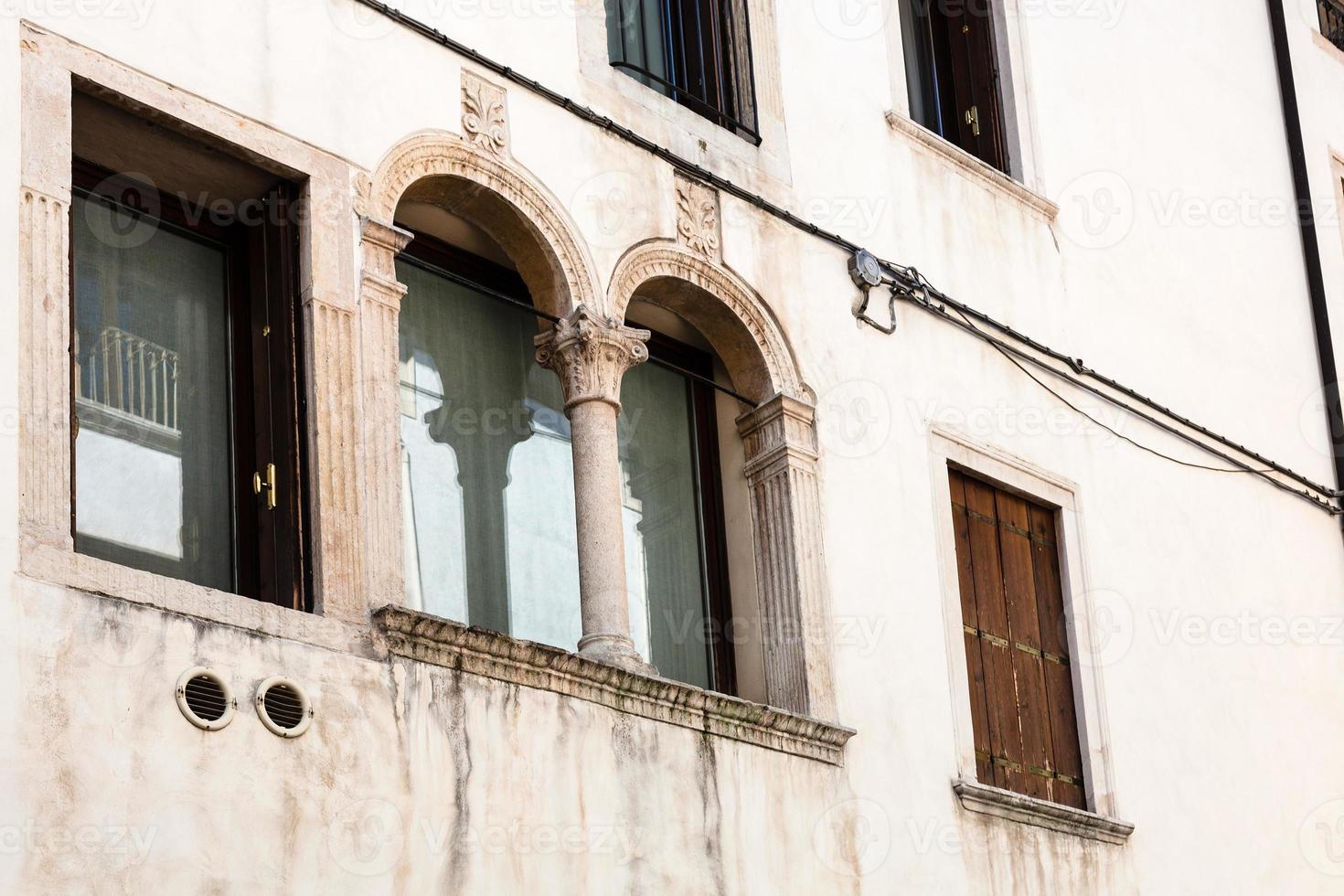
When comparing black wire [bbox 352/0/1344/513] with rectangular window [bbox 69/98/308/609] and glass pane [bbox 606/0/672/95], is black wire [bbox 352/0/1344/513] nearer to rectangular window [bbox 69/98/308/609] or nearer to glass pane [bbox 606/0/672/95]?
glass pane [bbox 606/0/672/95]

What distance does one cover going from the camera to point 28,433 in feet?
23.8

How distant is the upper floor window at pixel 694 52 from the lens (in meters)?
10.5

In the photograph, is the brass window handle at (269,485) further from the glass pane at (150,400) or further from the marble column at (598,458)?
the marble column at (598,458)

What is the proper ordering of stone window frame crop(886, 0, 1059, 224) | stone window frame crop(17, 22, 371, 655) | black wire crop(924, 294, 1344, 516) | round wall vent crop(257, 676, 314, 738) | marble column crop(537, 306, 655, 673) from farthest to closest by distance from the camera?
stone window frame crop(886, 0, 1059, 224) → black wire crop(924, 294, 1344, 516) → marble column crop(537, 306, 655, 673) → round wall vent crop(257, 676, 314, 738) → stone window frame crop(17, 22, 371, 655)

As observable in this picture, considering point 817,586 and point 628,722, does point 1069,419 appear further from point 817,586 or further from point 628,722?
point 628,722

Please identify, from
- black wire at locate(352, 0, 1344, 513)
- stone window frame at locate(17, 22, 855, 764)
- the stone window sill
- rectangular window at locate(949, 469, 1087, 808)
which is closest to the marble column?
stone window frame at locate(17, 22, 855, 764)

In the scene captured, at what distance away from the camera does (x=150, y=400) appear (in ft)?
26.7

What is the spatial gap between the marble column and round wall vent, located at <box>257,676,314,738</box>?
1424mm

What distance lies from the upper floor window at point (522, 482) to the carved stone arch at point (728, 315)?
0.76 ft

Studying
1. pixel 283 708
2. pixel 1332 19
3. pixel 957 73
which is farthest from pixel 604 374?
pixel 1332 19

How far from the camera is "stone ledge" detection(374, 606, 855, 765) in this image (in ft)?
26.5

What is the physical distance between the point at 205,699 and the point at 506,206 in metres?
2.68

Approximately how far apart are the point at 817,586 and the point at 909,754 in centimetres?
82

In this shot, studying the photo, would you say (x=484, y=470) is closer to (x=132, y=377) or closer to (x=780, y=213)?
(x=132, y=377)
